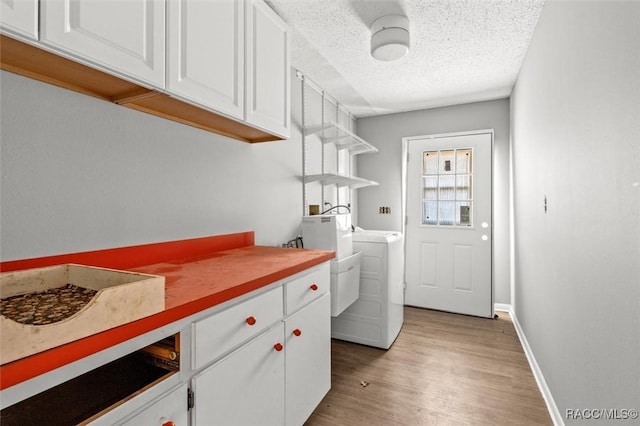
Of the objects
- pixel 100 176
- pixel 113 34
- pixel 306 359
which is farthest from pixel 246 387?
pixel 113 34

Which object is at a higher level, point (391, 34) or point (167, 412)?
point (391, 34)

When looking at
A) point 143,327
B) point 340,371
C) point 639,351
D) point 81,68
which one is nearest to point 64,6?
point 81,68

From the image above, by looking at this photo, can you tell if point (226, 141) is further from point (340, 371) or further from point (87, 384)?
point (340, 371)

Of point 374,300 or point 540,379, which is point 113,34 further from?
point 540,379

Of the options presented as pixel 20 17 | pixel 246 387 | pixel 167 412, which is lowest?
pixel 246 387

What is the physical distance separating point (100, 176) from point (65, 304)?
660 mm

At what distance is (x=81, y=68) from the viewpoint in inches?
39.8

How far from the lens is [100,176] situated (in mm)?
1244

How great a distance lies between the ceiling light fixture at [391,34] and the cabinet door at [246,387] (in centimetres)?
182

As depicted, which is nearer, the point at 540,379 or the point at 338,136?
the point at 540,379

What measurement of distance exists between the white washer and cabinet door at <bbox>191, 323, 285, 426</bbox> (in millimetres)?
1472

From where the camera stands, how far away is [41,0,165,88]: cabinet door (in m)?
0.86

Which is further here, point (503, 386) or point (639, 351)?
point (503, 386)

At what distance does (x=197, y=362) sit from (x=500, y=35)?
8.86 feet
